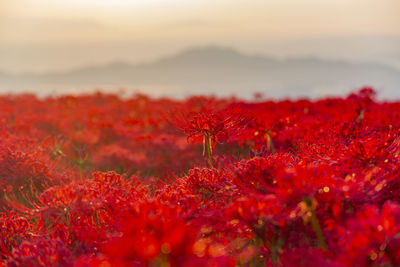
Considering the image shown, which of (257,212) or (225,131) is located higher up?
(225,131)

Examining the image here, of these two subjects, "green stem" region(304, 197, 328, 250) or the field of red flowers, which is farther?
"green stem" region(304, 197, 328, 250)

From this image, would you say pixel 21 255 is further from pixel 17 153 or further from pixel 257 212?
pixel 17 153

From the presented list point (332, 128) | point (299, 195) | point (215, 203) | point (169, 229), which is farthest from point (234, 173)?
point (332, 128)

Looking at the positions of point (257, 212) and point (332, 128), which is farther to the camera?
point (332, 128)

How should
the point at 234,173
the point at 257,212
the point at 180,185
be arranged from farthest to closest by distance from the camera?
the point at 180,185 < the point at 234,173 < the point at 257,212

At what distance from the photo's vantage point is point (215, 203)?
2945mm

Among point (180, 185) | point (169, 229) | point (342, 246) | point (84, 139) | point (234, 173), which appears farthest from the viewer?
point (84, 139)

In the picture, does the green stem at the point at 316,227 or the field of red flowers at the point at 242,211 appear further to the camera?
the green stem at the point at 316,227

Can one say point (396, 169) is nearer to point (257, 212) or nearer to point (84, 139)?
point (257, 212)

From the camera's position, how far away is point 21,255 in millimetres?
2615

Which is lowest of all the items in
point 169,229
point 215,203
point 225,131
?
point 215,203

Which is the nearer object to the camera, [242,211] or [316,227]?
[316,227]

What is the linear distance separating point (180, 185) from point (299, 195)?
47.9 inches

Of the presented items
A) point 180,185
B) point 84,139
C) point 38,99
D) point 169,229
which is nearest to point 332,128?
point 180,185
